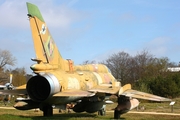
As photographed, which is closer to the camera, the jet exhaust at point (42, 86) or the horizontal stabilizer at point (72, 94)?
the jet exhaust at point (42, 86)

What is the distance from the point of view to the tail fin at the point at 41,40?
1467 centimetres

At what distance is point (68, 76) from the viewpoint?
50.0ft

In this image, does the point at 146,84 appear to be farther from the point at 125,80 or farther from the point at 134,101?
the point at 134,101

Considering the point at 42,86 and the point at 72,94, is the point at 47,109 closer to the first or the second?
the point at 42,86

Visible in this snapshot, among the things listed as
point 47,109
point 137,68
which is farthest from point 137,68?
point 47,109

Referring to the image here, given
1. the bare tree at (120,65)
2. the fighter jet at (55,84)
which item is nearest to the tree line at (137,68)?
the bare tree at (120,65)

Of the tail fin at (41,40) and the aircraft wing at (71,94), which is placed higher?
the tail fin at (41,40)

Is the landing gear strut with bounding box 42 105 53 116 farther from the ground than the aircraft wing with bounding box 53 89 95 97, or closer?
closer

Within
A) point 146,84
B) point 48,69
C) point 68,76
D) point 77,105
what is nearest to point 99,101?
point 77,105

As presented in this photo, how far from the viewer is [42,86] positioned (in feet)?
47.1

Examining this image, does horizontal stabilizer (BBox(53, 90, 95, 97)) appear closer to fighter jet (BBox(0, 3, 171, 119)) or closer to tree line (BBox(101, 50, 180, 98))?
fighter jet (BBox(0, 3, 171, 119))

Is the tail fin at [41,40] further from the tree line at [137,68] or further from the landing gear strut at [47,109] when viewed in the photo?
the tree line at [137,68]

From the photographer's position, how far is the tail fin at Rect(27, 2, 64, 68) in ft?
48.1

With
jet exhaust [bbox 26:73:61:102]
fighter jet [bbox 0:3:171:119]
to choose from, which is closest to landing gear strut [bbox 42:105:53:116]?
fighter jet [bbox 0:3:171:119]
